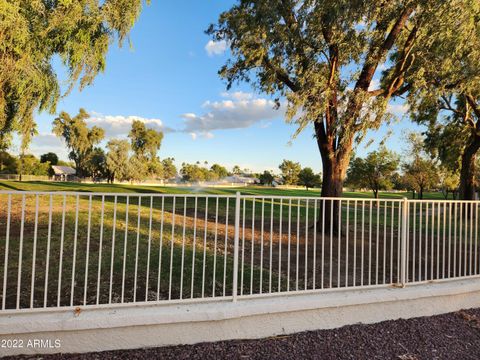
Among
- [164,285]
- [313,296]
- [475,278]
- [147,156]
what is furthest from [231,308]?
[147,156]

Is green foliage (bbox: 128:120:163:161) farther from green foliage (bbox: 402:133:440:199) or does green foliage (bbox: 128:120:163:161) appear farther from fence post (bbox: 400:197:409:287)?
fence post (bbox: 400:197:409:287)

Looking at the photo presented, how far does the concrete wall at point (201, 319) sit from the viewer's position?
2.88 m

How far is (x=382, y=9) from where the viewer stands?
9.10 meters

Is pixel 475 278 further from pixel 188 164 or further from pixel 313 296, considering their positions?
pixel 188 164

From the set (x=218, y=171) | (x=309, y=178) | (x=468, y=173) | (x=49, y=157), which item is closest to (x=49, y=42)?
(x=468, y=173)

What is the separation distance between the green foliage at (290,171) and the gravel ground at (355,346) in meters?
91.5

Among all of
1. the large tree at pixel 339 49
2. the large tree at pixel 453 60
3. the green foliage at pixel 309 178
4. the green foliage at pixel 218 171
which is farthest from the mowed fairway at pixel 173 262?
the green foliage at pixel 218 171

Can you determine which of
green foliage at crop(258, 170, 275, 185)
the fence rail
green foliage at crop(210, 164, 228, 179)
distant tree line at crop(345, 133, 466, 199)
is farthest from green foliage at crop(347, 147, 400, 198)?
green foliage at crop(210, 164, 228, 179)

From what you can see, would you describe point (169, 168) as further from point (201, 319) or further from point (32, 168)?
point (201, 319)

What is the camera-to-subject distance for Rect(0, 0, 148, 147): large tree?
790 centimetres

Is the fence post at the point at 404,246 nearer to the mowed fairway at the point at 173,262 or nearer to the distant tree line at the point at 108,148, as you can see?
the mowed fairway at the point at 173,262

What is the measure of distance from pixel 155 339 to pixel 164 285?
4.78ft

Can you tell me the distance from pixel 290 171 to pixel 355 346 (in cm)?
9388

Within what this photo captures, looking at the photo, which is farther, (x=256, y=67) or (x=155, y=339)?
(x=256, y=67)
